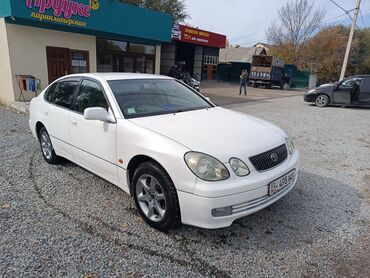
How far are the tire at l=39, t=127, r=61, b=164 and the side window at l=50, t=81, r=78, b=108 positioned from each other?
2.03 ft

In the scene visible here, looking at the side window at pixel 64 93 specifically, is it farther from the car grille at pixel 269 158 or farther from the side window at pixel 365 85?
the side window at pixel 365 85

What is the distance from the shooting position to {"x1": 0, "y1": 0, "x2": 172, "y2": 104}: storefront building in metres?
10.8

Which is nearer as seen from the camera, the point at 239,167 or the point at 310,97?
the point at 239,167

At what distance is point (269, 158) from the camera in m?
2.97

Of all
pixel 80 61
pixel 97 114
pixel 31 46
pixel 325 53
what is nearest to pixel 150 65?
pixel 80 61

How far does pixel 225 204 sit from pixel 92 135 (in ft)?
6.30

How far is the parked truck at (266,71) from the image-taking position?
1054 inches

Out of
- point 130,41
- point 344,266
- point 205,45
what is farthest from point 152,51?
point 344,266

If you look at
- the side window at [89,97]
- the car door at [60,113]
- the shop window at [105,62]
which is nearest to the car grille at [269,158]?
the side window at [89,97]

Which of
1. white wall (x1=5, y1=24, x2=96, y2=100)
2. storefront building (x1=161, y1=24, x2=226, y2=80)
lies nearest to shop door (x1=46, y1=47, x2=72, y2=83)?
white wall (x1=5, y1=24, x2=96, y2=100)

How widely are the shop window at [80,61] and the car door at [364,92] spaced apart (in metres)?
12.7

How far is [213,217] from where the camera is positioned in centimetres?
263

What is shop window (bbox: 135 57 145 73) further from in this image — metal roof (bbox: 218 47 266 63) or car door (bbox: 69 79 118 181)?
metal roof (bbox: 218 47 266 63)

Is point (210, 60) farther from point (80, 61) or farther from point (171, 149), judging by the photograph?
point (171, 149)
